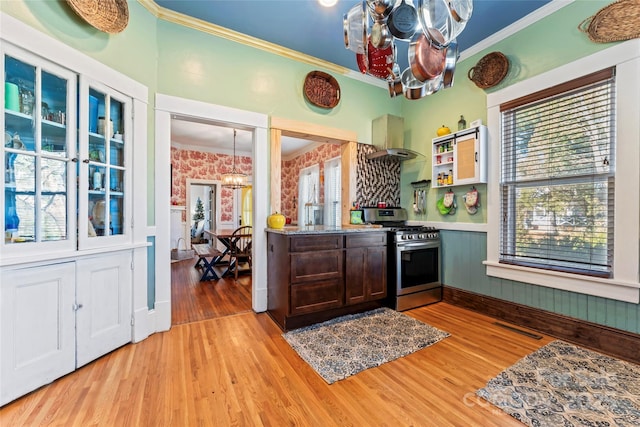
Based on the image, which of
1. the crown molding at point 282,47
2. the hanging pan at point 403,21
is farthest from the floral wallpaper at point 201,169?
the hanging pan at point 403,21

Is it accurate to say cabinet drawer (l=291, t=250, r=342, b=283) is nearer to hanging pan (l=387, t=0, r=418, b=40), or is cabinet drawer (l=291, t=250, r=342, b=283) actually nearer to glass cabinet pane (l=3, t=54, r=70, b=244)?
glass cabinet pane (l=3, t=54, r=70, b=244)

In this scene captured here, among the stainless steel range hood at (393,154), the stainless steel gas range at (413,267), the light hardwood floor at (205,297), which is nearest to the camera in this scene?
the light hardwood floor at (205,297)

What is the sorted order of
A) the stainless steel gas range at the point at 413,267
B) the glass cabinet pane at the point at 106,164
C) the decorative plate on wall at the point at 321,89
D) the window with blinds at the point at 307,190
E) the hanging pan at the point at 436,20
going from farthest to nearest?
the window with blinds at the point at 307,190 → the decorative plate on wall at the point at 321,89 → the stainless steel gas range at the point at 413,267 → the glass cabinet pane at the point at 106,164 → the hanging pan at the point at 436,20

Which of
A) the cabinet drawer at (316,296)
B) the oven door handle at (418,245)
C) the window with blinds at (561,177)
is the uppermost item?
the window with blinds at (561,177)

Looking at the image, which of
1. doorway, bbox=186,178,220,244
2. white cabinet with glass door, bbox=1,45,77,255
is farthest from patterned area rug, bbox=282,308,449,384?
doorway, bbox=186,178,220,244

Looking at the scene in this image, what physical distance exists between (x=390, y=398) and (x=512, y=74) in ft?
10.6

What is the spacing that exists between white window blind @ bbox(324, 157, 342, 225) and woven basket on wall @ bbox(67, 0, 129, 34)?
12.6 ft

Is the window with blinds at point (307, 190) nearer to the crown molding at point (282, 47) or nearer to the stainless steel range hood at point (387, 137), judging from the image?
the stainless steel range hood at point (387, 137)

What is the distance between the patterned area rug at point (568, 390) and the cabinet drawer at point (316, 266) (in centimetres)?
147

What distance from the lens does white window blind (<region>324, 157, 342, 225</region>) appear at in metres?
5.50

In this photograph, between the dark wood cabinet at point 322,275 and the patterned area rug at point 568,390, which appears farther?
the dark wood cabinet at point 322,275

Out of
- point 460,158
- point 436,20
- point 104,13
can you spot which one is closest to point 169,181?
point 104,13

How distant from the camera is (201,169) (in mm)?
6723

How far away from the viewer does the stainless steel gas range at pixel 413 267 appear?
303cm
